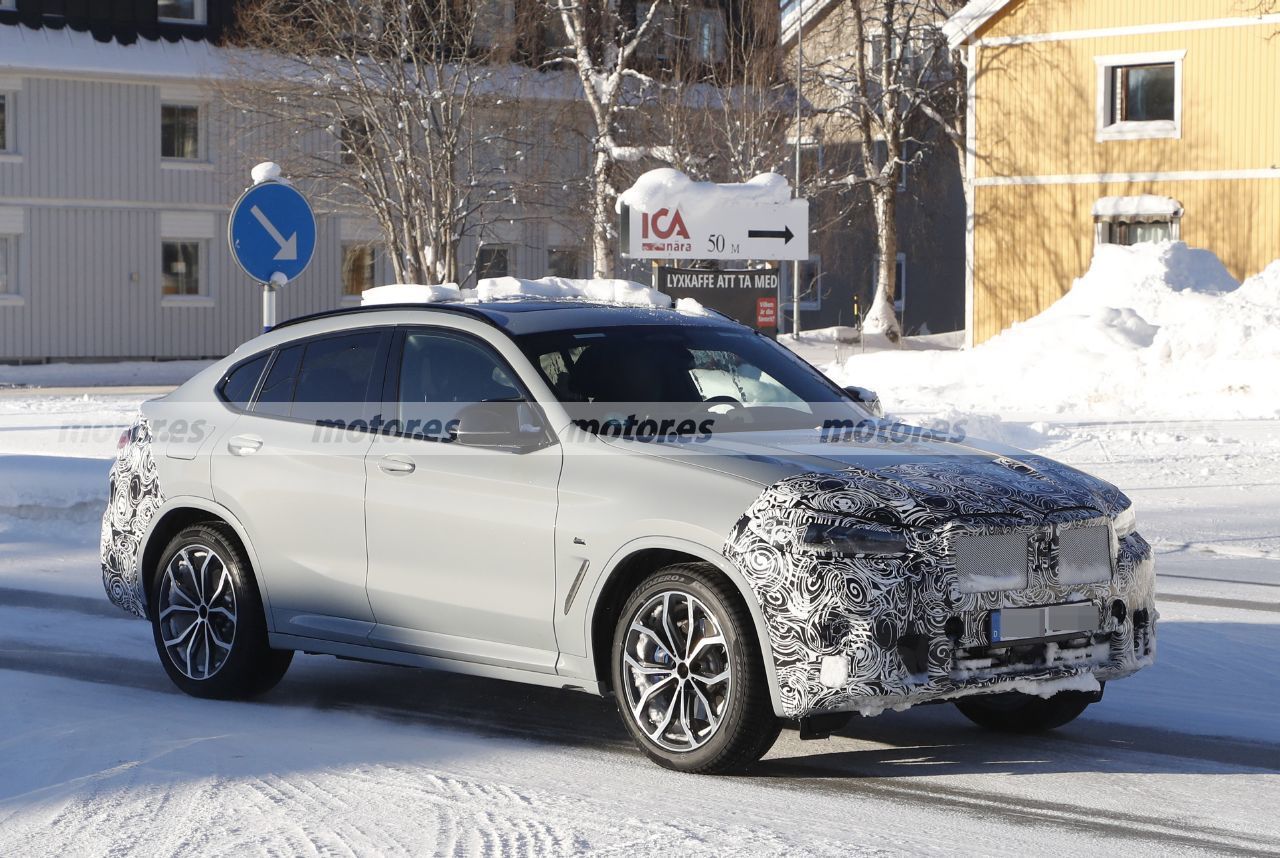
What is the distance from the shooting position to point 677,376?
7039 millimetres

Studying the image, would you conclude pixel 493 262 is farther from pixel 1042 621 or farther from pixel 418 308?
pixel 1042 621

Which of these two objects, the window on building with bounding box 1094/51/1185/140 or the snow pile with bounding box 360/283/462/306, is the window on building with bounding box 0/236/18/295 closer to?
the snow pile with bounding box 360/283/462/306

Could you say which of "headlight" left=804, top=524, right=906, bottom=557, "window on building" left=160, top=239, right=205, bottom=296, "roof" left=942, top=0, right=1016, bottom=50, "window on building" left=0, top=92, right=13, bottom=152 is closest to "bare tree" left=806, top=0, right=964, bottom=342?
"roof" left=942, top=0, right=1016, bottom=50

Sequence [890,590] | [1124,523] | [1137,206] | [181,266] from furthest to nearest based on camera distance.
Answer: [181,266], [1137,206], [1124,523], [890,590]

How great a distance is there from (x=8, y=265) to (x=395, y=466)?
1350 inches

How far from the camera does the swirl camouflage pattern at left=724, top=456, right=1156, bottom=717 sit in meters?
5.68

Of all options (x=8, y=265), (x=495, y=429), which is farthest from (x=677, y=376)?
→ (x=8, y=265)

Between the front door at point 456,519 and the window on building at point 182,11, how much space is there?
113 ft

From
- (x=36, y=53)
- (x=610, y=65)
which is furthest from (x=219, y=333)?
(x=610, y=65)

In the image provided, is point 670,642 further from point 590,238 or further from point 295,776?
point 590,238

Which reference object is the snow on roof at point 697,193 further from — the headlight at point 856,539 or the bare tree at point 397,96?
the bare tree at point 397,96

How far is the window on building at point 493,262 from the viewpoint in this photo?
43.1 meters

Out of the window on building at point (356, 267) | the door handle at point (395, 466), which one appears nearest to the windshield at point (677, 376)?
the door handle at point (395, 466)

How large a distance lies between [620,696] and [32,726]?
2307mm
